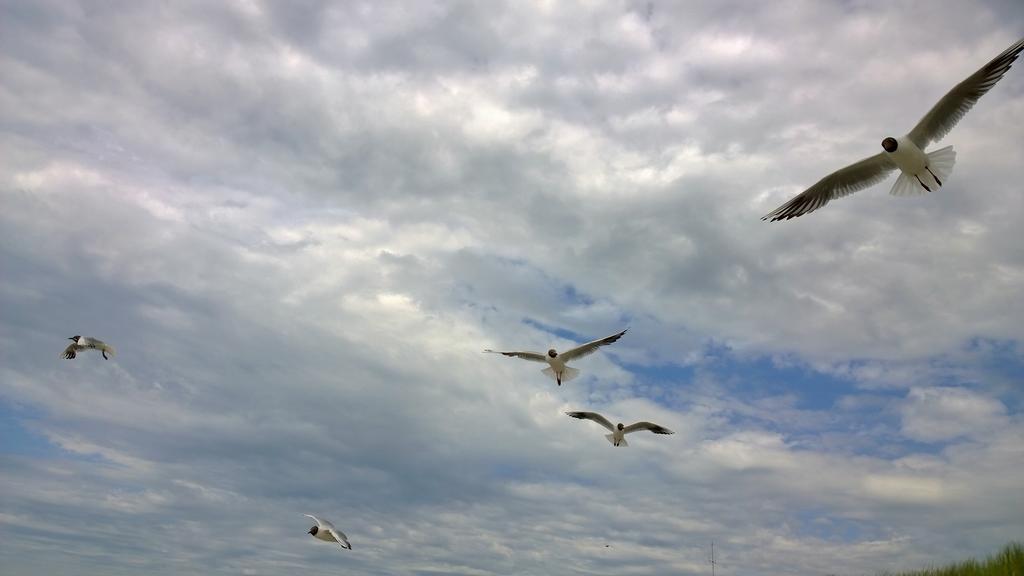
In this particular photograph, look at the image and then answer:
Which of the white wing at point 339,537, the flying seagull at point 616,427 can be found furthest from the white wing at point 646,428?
the white wing at point 339,537

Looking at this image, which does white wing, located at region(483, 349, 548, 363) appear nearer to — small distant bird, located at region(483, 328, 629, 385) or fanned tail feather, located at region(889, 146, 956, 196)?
small distant bird, located at region(483, 328, 629, 385)

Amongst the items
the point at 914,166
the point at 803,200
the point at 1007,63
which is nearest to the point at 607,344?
the point at 803,200

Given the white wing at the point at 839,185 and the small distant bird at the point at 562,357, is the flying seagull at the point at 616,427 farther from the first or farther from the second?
the white wing at the point at 839,185

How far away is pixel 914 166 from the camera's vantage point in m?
24.2

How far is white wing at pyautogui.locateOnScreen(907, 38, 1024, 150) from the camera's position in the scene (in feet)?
74.0

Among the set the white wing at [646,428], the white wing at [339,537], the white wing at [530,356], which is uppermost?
the white wing at [530,356]

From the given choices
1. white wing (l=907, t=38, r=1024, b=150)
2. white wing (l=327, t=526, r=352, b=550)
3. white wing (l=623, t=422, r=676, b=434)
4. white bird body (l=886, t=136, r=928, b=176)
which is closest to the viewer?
white wing (l=907, t=38, r=1024, b=150)

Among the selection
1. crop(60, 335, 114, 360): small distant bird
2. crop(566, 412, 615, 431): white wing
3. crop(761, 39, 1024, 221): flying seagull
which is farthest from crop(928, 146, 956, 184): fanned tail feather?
crop(60, 335, 114, 360): small distant bird

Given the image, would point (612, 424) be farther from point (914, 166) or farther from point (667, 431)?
point (914, 166)

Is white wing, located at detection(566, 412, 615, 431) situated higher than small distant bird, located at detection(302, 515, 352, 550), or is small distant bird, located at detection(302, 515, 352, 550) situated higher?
white wing, located at detection(566, 412, 615, 431)

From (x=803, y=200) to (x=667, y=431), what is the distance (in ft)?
54.7

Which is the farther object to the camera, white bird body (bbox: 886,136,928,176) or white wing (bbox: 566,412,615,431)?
white wing (bbox: 566,412,615,431)

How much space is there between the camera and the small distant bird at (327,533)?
109 feet

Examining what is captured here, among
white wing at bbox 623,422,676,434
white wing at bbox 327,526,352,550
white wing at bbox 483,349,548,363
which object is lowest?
white wing at bbox 327,526,352,550
